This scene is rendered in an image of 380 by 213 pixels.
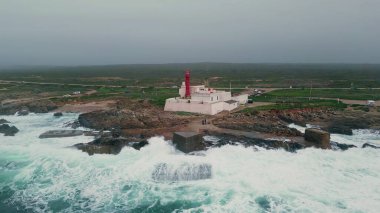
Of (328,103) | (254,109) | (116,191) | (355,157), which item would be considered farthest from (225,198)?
(328,103)

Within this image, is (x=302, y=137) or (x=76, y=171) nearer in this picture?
(x=76, y=171)

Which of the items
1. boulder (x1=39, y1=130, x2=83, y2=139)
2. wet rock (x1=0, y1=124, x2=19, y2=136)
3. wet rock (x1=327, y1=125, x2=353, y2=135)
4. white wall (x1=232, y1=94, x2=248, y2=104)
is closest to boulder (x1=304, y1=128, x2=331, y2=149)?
wet rock (x1=327, y1=125, x2=353, y2=135)

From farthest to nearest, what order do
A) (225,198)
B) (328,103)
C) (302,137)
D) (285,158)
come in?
(328,103) < (302,137) < (285,158) < (225,198)

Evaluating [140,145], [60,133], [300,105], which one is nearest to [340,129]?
[300,105]

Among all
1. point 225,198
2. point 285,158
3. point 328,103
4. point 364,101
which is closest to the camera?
point 225,198

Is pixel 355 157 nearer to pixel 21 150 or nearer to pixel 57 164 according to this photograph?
pixel 57 164

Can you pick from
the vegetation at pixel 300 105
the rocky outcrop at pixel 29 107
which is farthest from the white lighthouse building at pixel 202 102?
the rocky outcrop at pixel 29 107
